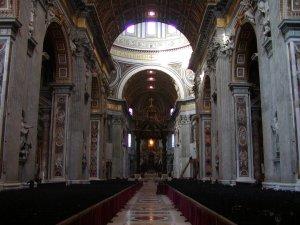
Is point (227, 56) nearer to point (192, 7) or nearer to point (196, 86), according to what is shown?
point (192, 7)

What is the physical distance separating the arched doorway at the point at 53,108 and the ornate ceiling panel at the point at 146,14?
5982 mm

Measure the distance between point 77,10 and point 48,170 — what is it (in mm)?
6844

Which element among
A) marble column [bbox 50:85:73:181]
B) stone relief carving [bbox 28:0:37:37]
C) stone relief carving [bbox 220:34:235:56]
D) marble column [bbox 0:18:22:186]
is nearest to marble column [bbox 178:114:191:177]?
stone relief carving [bbox 220:34:235:56]

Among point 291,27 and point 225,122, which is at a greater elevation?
point 291,27

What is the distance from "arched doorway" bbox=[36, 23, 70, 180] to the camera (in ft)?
46.2

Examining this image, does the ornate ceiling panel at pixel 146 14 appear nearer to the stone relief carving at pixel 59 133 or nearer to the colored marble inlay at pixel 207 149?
the colored marble inlay at pixel 207 149

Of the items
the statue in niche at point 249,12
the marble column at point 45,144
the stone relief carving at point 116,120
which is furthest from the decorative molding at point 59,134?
the stone relief carving at point 116,120

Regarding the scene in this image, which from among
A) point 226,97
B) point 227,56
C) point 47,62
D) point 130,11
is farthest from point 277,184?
point 130,11

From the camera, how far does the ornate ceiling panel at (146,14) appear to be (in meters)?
21.0

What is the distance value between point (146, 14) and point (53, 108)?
40.1ft

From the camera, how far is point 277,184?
9.07 m

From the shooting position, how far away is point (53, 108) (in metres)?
14.6

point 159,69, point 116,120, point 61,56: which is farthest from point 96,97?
point 159,69

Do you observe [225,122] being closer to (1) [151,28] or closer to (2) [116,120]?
(2) [116,120]
